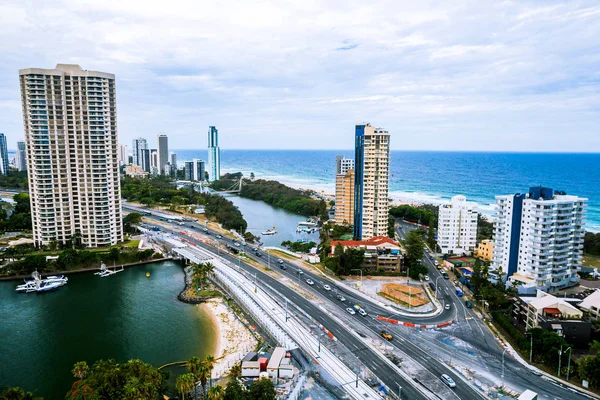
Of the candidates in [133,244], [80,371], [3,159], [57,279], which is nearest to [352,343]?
[80,371]

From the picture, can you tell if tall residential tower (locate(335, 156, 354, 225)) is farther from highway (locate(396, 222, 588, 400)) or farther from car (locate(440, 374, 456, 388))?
car (locate(440, 374, 456, 388))

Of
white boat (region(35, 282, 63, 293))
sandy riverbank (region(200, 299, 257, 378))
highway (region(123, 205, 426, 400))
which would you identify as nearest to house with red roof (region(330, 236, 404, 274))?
highway (region(123, 205, 426, 400))

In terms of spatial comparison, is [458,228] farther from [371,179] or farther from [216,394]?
[216,394]

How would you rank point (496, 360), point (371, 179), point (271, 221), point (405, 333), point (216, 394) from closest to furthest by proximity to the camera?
point (216, 394) → point (496, 360) → point (405, 333) → point (371, 179) → point (271, 221)

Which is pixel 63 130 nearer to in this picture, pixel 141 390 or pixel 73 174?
pixel 73 174

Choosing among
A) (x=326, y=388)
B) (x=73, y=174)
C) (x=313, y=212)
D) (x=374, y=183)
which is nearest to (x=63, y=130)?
(x=73, y=174)

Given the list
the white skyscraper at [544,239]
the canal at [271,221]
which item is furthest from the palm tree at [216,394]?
the canal at [271,221]
